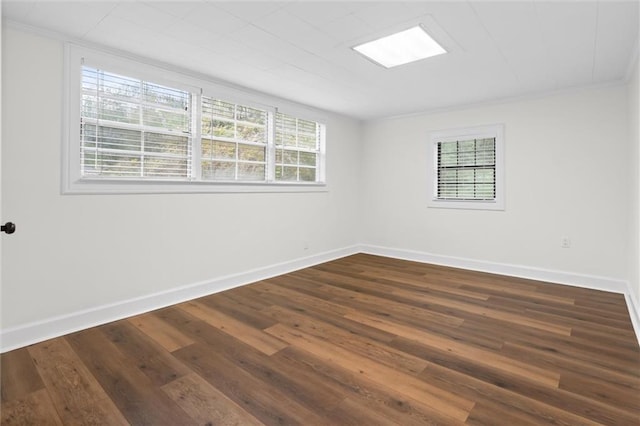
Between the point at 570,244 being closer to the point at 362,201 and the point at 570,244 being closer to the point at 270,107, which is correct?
the point at 362,201

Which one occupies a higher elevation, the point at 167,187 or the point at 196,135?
the point at 196,135

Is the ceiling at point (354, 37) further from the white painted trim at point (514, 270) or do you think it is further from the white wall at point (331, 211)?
the white painted trim at point (514, 270)

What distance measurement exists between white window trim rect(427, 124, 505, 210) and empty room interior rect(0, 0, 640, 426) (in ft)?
0.13

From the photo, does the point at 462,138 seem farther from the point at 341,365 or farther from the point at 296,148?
the point at 341,365

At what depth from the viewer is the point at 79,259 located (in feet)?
9.12

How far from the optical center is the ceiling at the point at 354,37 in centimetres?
225

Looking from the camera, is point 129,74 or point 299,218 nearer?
point 129,74

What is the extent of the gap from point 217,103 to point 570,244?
454 centimetres

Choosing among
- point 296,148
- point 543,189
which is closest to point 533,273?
point 543,189

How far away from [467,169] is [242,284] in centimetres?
358

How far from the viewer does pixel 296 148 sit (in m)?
4.84

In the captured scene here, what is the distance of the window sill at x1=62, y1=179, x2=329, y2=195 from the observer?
279cm

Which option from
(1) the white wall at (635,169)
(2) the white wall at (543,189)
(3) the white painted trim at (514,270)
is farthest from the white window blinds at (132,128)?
(1) the white wall at (635,169)

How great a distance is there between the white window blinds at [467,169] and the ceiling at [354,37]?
3.40ft
